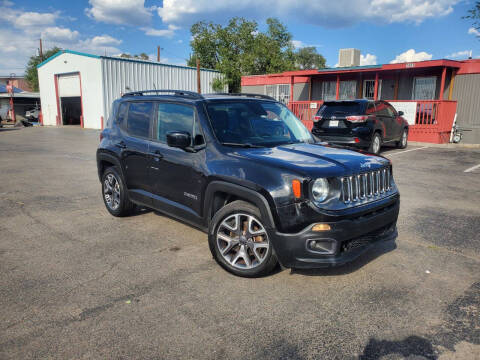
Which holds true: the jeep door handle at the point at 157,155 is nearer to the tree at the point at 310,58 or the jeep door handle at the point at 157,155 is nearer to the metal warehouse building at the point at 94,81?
the metal warehouse building at the point at 94,81

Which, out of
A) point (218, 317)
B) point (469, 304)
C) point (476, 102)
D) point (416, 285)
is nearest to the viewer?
point (218, 317)

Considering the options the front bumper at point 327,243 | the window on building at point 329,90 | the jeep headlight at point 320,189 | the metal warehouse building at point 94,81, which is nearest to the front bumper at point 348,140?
the front bumper at point 327,243

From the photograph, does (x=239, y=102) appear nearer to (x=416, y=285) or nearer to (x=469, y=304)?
(x=416, y=285)

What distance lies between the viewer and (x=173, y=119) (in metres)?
4.69

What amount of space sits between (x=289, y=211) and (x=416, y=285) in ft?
4.95

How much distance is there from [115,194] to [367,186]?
3745 millimetres

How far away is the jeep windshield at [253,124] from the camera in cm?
427

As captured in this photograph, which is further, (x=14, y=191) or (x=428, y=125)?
(x=428, y=125)

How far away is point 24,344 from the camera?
270 cm

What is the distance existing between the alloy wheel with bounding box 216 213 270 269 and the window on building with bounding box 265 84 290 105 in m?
20.9

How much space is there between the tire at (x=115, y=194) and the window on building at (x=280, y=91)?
62.6ft

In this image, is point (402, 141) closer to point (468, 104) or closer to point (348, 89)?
point (468, 104)

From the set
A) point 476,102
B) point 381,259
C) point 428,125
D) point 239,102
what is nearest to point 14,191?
point 239,102

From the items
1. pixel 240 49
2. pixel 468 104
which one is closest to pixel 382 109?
pixel 468 104
